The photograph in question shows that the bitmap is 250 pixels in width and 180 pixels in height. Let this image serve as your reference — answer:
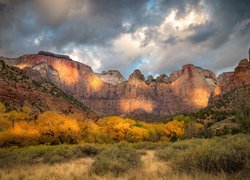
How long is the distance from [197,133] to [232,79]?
80.3 meters

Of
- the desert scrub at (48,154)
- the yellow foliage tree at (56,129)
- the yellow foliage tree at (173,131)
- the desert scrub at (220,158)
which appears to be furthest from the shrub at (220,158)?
the yellow foliage tree at (173,131)

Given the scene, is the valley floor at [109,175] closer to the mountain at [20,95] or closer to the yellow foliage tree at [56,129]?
the yellow foliage tree at [56,129]

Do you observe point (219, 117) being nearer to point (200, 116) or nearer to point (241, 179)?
point (200, 116)

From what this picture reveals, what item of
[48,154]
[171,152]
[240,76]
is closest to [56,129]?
[48,154]

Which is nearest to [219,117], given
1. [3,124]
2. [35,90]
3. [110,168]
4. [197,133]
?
[197,133]

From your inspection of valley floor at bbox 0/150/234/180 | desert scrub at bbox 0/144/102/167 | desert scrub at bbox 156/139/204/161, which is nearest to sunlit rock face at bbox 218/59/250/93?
desert scrub at bbox 156/139/204/161

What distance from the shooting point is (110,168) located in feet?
36.0

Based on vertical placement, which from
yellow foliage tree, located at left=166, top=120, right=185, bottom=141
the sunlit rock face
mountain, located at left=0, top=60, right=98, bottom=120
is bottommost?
yellow foliage tree, located at left=166, top=120, right=185, bottom=141

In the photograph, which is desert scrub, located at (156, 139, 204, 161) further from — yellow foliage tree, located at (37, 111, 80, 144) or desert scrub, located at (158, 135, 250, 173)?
yellow foliage tree, located at (37, 111, 80, 144)

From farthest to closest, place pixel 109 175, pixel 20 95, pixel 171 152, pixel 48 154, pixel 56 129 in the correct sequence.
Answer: pixel 20 95, pixel 56 129, pixel 48 154, pixel 171 152, pixel 109 175

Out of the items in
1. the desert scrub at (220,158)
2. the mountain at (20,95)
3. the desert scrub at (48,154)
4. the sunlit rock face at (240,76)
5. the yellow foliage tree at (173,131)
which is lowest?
the desert scrub at (48,154)

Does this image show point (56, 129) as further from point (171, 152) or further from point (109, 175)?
point (109, 175)

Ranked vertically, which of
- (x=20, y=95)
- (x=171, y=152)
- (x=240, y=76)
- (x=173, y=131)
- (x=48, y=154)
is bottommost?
(x=48, y=154)

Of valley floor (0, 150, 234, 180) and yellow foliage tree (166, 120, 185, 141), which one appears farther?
yellow foliage tree (166, 120, 185, 141)
